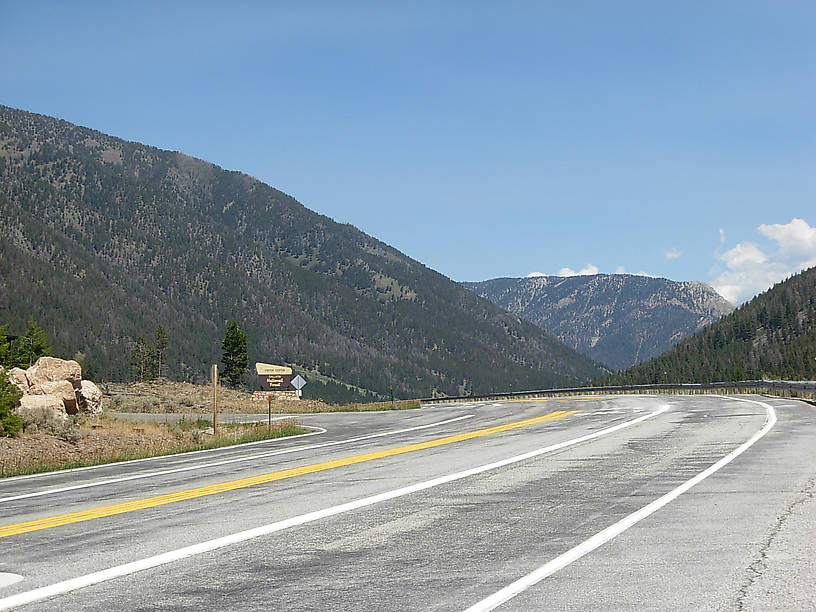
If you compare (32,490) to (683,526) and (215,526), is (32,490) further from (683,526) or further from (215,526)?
(683,526)

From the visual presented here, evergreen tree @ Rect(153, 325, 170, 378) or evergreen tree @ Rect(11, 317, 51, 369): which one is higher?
evergreen tree @ Rect(153, 325, 170, 378)

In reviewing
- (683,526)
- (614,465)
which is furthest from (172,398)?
(683,526)

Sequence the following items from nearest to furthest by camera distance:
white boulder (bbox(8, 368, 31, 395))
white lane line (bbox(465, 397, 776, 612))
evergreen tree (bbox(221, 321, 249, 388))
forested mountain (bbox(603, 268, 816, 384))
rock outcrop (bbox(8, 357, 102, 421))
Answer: white lane line (bbox(465, 397, 776, 612))
rock outcrop (bbox(8, 357, 102, 421))
white boulder (bbox(8, 368, 31, 395))
evergreen tree (bbox(221, 321, 249, 388))
forested mountain (bbox(603, 268, 816, 384))

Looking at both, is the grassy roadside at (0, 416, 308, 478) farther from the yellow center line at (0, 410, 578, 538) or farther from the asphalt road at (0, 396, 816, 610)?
the yellow center line at (0, 410, 578, 538)

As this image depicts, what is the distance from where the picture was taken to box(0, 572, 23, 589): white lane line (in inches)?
264

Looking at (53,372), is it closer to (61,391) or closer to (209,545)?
(61,391)

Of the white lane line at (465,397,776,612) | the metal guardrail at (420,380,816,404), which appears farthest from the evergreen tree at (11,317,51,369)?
the white lane line at (465,397,776,612)

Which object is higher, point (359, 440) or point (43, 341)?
point (43, 341)

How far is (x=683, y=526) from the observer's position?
8.48 meters

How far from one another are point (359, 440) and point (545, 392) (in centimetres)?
5270

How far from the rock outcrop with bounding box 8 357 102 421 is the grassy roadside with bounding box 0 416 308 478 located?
89cm

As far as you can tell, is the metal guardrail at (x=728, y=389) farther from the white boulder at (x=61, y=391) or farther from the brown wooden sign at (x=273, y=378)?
the white boulder at (x=61, y=391)

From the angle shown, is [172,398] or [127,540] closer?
[127,540]

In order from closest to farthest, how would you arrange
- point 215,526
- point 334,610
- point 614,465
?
point 334,610, point 215,526, point 614,465
